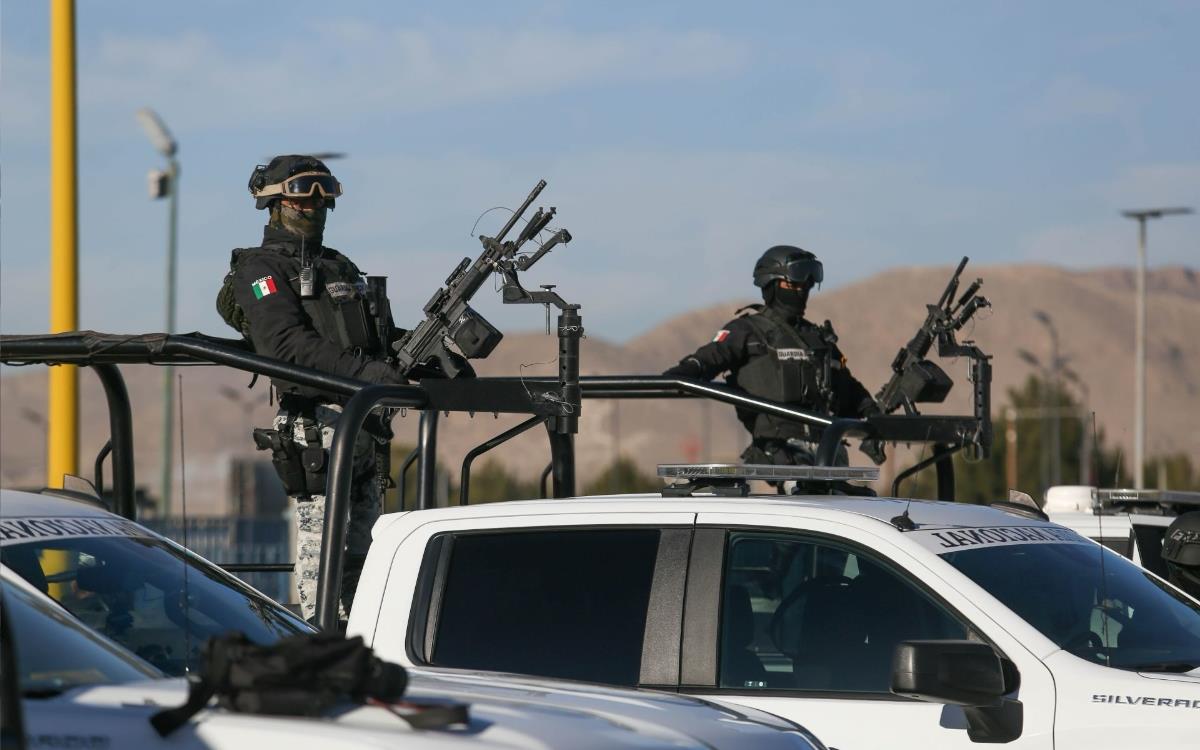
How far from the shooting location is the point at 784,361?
386 inches

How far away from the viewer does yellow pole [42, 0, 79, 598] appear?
986 centimetres

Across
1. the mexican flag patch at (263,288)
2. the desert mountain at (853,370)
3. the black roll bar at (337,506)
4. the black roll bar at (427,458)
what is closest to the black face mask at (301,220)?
the mexican flag patch at (263,288)

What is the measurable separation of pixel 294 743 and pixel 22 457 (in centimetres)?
314

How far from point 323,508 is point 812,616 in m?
2.47

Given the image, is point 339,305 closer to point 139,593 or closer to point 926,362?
point 139,593

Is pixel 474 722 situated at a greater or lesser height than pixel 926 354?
lesser

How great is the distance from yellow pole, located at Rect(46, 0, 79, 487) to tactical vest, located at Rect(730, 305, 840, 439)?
3.71m

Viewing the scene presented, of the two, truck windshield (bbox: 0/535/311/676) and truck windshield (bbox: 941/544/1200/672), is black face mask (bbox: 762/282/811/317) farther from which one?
truck windshield (bbox: 0/535/311/676)

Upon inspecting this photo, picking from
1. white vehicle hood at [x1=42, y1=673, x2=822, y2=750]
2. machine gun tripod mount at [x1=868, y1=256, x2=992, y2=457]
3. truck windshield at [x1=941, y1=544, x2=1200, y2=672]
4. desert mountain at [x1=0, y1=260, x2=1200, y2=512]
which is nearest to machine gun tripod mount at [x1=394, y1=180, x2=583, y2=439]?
truck windshield at [x1=941, y1=544, x2=1200, y2=672]

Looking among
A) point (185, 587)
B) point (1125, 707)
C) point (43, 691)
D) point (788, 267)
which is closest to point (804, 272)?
point (788, 267)

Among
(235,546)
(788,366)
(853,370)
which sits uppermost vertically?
(853,370)

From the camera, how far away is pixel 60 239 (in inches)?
396

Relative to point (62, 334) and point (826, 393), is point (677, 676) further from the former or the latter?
point (826, 393)

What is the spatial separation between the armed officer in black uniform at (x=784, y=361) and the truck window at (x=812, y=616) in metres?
4.08
